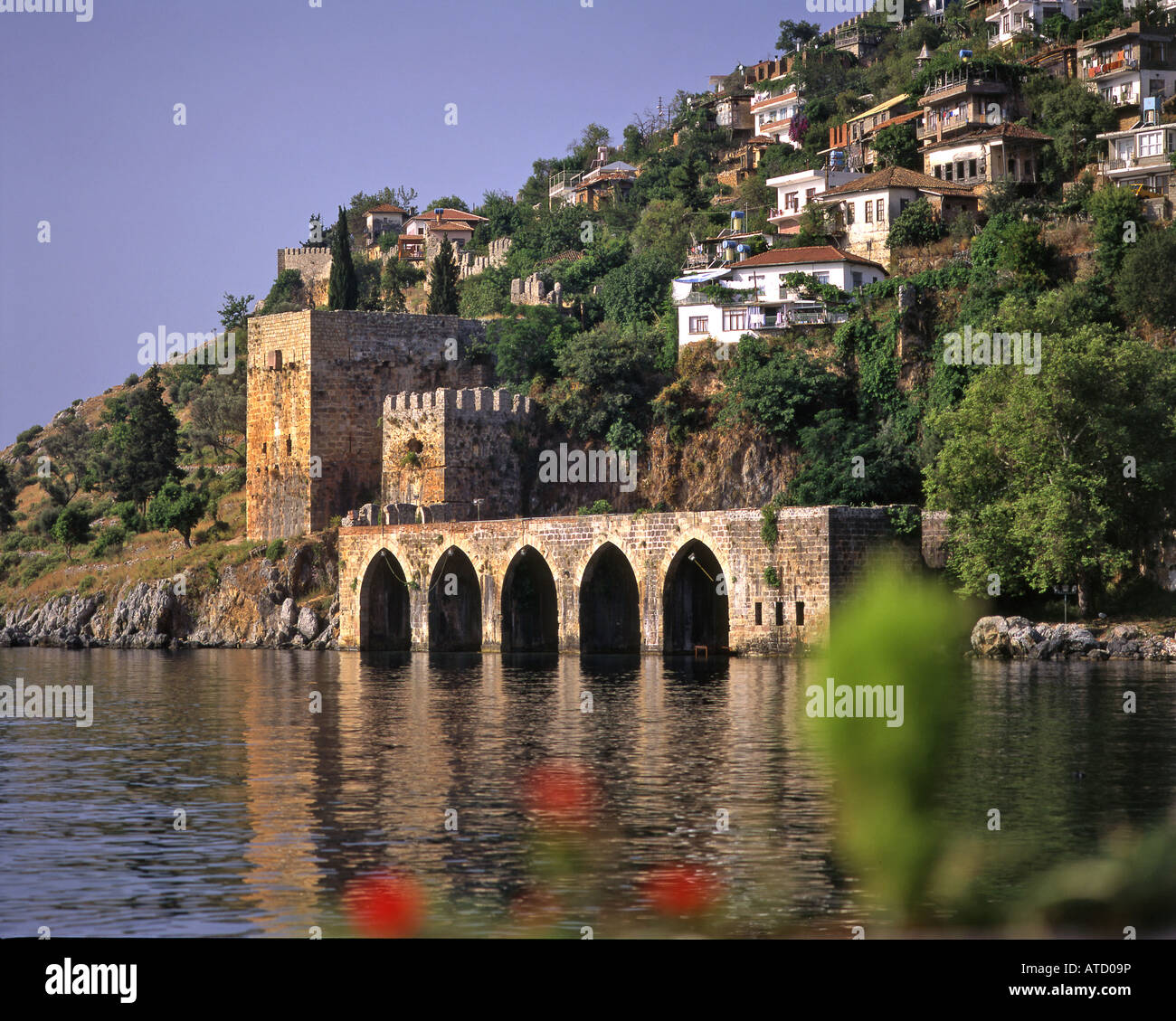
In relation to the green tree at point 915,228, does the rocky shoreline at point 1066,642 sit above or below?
below

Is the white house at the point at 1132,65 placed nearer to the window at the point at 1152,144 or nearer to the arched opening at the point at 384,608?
the window at the point at 1152,144

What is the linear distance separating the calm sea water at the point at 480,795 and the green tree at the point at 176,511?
3647cm

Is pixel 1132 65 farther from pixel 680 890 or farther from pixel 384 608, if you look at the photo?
pixel 680 890

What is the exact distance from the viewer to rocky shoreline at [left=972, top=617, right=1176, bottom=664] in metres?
43.7

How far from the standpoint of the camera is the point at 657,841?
18656mm

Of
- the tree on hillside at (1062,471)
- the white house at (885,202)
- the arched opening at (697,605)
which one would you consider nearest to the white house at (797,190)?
the white house at (885,202)

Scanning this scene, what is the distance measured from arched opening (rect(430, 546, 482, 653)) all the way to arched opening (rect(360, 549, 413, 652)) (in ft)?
7.75

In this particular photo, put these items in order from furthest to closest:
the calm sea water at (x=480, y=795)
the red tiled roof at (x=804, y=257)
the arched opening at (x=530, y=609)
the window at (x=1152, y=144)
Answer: the window at (x=1152, y=144) → the red tiled roof at (x=804, y=257) → the arched opening at (x=530, y=609) → the calm sea water at (x=480, y=795)

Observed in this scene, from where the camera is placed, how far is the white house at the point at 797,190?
258 ft

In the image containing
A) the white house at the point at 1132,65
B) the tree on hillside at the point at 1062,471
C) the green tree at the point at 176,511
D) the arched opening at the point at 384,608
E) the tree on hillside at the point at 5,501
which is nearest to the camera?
the tree on hillside at the point at 1062,471

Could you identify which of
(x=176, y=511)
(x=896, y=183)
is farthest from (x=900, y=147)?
(x=176, y=511)

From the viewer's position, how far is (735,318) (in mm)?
67500
